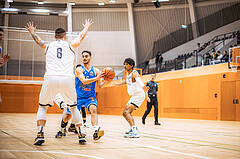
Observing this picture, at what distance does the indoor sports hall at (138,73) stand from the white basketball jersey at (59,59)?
0.12 ft

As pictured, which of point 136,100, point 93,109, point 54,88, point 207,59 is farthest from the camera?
point 207,59

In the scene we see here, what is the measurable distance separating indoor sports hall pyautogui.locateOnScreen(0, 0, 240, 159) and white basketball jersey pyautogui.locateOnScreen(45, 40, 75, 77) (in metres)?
0.04

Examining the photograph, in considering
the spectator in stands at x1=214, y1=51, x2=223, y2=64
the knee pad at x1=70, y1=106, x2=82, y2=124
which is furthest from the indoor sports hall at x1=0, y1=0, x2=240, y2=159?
the knee pad at x1=70, y1=106, x2=82, y2=124

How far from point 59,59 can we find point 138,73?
2222 mm

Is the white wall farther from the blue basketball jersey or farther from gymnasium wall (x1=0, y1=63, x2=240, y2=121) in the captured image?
the blue basketball jersey

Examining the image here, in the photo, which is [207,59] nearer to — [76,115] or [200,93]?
[200,93]

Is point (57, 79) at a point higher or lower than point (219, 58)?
lower

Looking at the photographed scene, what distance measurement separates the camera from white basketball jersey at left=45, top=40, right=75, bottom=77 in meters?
4.31

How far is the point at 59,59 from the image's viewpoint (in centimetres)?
438

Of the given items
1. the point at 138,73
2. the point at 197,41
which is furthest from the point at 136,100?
the point at 197,41

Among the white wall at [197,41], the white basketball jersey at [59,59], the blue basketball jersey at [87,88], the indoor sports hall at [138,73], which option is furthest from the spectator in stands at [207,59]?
the white basketball jersey at [59,59]

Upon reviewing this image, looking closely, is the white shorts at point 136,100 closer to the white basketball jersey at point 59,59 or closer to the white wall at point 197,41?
the white basketball jersey at point 59,59

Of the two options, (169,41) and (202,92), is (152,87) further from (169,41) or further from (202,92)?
(169,41)

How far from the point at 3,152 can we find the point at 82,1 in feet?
77.0
